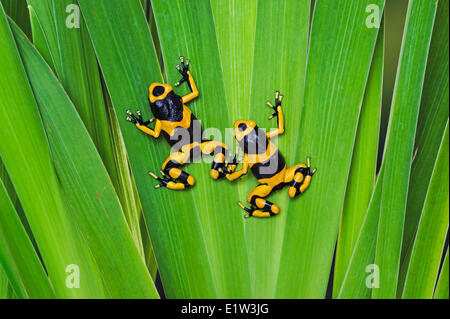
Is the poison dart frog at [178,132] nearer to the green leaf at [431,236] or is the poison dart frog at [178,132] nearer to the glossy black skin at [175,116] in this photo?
the glossy black skin at [175,116]

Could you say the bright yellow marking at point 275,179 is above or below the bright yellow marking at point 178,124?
below

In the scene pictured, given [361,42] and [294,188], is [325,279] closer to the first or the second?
[294,188]

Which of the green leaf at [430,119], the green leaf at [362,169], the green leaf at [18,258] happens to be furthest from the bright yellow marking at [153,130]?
the green leaf at [430,119]

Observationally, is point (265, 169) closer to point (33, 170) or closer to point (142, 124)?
point (142, 124)

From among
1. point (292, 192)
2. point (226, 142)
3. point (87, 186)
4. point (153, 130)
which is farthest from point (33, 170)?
point (292, 192)
